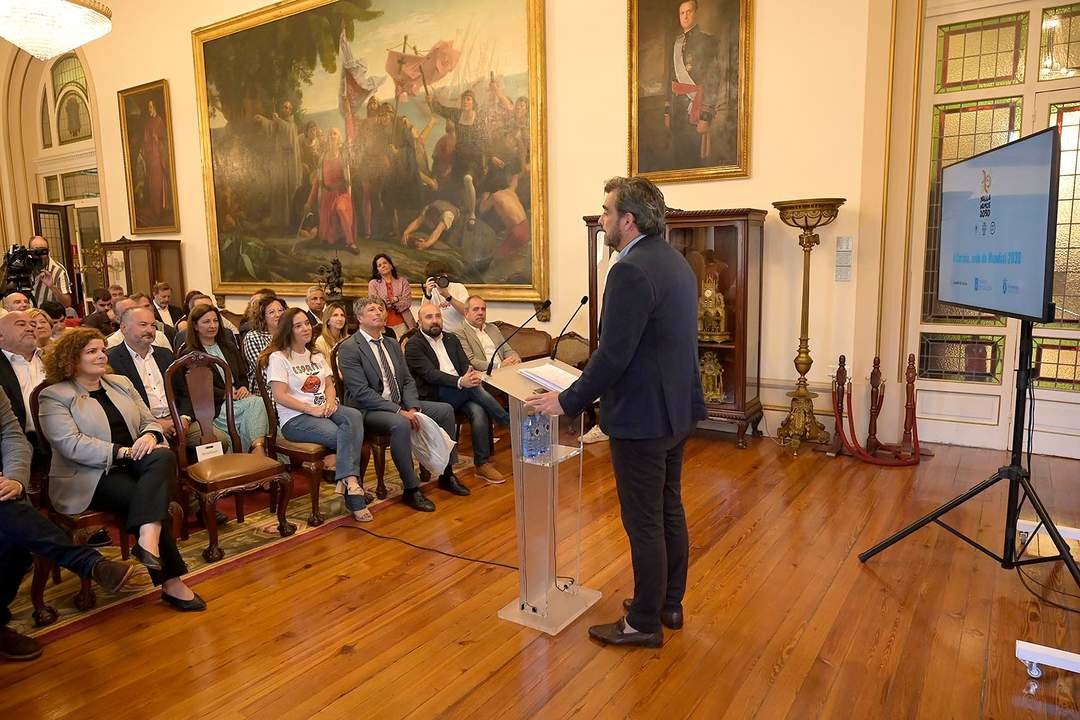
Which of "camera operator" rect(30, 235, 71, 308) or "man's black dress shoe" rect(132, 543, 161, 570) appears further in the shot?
"camera operator" rect(30, 235, 71, 308)

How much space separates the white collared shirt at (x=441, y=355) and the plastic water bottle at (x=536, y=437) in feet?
7.62

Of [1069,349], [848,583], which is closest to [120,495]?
[848,583]

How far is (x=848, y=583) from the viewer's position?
3.29 m

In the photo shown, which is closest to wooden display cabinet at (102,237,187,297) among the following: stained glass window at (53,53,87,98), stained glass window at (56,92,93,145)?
stained glass window at (56,92,93,145)

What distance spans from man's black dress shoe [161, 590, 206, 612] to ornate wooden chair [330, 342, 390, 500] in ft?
4.47

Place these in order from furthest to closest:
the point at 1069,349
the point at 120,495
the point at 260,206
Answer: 1. the point at 260,206
2. the point at 1069,349
3. the point at 120,495

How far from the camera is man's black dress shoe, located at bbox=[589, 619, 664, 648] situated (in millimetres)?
2758

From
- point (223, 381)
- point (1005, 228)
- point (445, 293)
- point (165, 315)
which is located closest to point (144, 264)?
point (165, 315)

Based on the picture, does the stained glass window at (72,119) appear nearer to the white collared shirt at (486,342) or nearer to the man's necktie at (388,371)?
the white collared shirt at (486,342)

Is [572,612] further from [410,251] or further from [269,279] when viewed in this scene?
[269,279]

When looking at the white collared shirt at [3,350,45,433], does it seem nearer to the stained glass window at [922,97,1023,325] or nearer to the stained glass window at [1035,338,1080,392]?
the stained glass window at [922,97,1023,325]

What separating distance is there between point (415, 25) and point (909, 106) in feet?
16.1

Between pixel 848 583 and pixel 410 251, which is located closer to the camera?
pixel 848 583

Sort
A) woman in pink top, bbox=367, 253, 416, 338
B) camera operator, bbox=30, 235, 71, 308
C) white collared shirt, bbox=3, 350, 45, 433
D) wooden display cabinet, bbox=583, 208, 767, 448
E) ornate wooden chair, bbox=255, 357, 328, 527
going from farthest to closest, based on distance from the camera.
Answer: camera operator, bbox=30, 235, 71, 308
woman in pink top, bbox=367, 253, 416, 338
wooden display cabinet, bbox=583, 208, 767, 448
ornate wooden chair, bbox=255, 357, 328, 527
white collared shirt, bbox=3, 350, 45, 433
